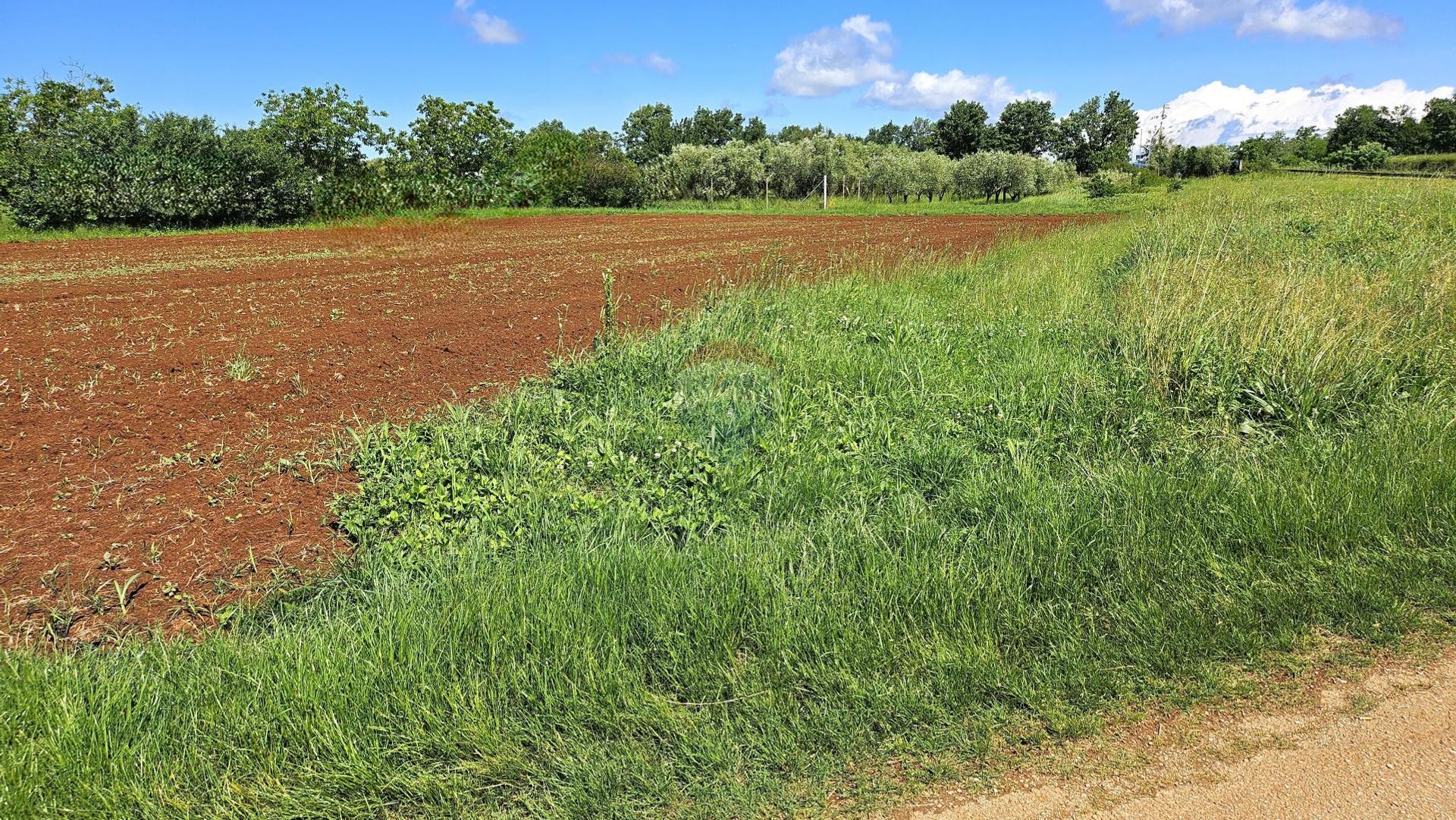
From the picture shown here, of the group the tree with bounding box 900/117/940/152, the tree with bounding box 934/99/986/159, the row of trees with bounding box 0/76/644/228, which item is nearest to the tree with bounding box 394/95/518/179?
the row of trees with bounding box 0/76/644/228

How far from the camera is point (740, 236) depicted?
75.3 feet

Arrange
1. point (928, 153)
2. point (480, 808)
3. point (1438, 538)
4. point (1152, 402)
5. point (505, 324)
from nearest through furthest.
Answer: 1. point (480, 808)
2. point (1438, 538)
3. point (1152, 402)
4. point (505, 324)
5. point (928, 153)

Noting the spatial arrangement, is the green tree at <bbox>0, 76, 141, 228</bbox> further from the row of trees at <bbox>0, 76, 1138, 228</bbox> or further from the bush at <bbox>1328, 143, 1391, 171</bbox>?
the bush at <bbox>1328, 143, 1391, 171</bbox>

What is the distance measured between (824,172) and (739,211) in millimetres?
12630

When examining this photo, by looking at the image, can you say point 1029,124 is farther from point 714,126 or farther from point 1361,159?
point 1361,159

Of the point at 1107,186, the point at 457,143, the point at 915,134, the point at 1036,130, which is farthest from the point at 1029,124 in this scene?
the point at 457,143

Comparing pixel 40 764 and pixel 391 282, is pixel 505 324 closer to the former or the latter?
pixel 391 282

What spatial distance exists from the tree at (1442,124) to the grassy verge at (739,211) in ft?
97.2

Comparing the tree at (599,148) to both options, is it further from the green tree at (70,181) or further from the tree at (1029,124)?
the tree at (1029,124)

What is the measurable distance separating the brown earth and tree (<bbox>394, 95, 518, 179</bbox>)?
19.7 metres

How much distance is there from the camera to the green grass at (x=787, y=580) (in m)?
2.58

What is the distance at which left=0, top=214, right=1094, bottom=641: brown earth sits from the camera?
379cm

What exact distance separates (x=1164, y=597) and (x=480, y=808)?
2.85 meters

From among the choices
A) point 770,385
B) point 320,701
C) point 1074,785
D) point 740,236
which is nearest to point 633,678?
point 320,701
